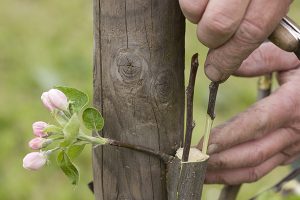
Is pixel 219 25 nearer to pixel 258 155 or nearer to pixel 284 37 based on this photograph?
pixel 284 37

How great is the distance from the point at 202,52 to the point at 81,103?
10.8 ft

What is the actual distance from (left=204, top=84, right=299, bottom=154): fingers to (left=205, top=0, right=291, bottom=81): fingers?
0.35m

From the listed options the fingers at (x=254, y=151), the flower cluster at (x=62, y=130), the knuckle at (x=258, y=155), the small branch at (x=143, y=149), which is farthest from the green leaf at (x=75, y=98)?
the knuckle at (x=258, y=155)

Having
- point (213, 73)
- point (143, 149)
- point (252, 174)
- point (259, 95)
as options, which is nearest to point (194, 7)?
point (213, 73)

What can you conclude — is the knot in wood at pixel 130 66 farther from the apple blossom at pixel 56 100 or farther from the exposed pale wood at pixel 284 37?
the exposed pale wood at pixel 284 37

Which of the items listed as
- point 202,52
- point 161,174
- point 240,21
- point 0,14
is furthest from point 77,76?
point 240,21

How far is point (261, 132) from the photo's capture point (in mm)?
1718

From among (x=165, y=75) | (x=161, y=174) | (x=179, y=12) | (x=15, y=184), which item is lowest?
(x=15, y=184)

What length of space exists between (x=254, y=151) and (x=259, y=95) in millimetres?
325

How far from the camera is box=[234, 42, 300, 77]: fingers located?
6.06ft

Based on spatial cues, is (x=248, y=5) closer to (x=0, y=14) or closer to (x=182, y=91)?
(x=182, y=91)

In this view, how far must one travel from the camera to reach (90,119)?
136cm

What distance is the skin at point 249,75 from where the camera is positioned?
1.20 m

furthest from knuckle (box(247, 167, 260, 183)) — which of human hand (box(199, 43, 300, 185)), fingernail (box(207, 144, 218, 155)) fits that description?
fingernail (box(207, 144, 218, 155))
